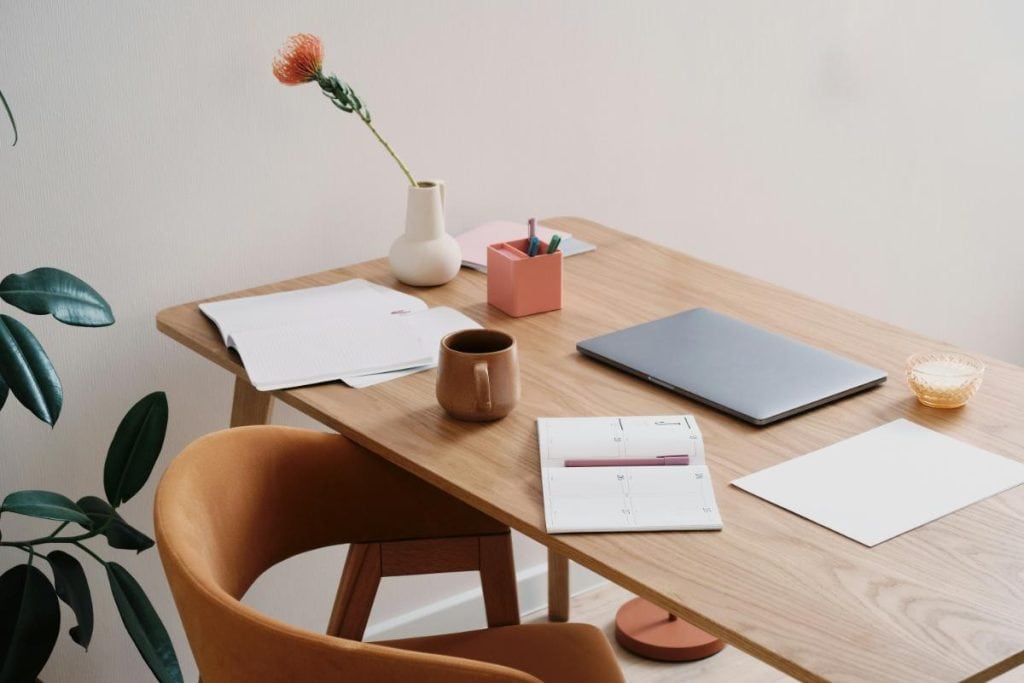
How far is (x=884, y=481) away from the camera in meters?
1.33

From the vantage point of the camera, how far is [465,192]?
2279 millimetres

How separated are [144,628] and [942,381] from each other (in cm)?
99

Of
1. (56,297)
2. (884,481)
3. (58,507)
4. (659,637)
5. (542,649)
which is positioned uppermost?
(56,297)

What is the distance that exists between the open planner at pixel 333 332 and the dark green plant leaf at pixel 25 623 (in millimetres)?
367

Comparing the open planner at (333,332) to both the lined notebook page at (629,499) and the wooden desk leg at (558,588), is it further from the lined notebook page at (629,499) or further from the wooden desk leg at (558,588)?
the wooden desk leg at (558,588)

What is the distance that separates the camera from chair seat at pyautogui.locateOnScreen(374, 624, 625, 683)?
4.90 feet

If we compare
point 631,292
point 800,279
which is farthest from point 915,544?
point 800,279

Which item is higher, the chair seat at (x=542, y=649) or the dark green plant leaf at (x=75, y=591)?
the dark green plant leaf at (x=75, y=591)

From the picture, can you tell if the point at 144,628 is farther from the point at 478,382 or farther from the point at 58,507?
the point at 478,382

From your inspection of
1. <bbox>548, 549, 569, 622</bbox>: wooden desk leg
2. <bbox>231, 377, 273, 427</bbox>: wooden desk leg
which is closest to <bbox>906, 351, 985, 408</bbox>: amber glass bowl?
<bbox>231, 377, 273, 427</bbox>: wooden desk leg

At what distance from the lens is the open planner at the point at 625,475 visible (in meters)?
1.27

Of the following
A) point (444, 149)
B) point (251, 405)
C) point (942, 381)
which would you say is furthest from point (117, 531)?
point (942, 381)

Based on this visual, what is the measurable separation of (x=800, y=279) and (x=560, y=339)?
129 centimetres

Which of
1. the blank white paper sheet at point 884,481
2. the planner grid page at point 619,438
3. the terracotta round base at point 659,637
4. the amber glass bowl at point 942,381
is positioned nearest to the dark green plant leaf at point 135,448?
the planner grid page at point 619,438
